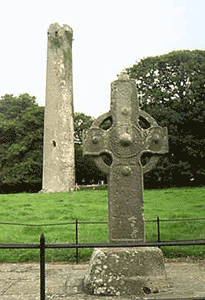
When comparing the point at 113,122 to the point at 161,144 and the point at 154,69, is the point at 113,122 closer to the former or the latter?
the point at 161,144

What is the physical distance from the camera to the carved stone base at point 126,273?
15.3ft

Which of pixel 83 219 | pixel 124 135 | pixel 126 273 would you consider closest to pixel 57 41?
pixel 83 219

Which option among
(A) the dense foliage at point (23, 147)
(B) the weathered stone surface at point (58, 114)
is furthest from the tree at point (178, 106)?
(A) the dense foliage at point (23, 147)

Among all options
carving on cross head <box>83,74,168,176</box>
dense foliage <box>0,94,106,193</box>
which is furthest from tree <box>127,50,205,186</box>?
carving on cross head <box>83,74,168,176</box>

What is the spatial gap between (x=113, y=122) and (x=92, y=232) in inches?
192

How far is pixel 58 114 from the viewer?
2634 centimetres

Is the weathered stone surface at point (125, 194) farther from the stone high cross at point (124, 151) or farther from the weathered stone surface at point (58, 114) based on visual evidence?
the weathered stone surface at point (58, 114)

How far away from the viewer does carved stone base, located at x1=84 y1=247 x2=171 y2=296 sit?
467cm

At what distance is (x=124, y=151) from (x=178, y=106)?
62.2ft

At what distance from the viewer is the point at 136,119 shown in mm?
5520

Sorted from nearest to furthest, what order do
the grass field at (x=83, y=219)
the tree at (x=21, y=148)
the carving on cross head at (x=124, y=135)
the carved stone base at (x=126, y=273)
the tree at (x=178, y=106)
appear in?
the carved stone base at (x=126, y=273), the carving on cross head at (x=124, y=135), the grass field at (x=83, y=219), the tree at (x=178, y=106), the tree at (x=21, y=148)

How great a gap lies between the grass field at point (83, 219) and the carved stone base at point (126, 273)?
273cm

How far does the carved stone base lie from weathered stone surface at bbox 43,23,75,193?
69.7ft

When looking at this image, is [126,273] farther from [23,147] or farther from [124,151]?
[23,147]
